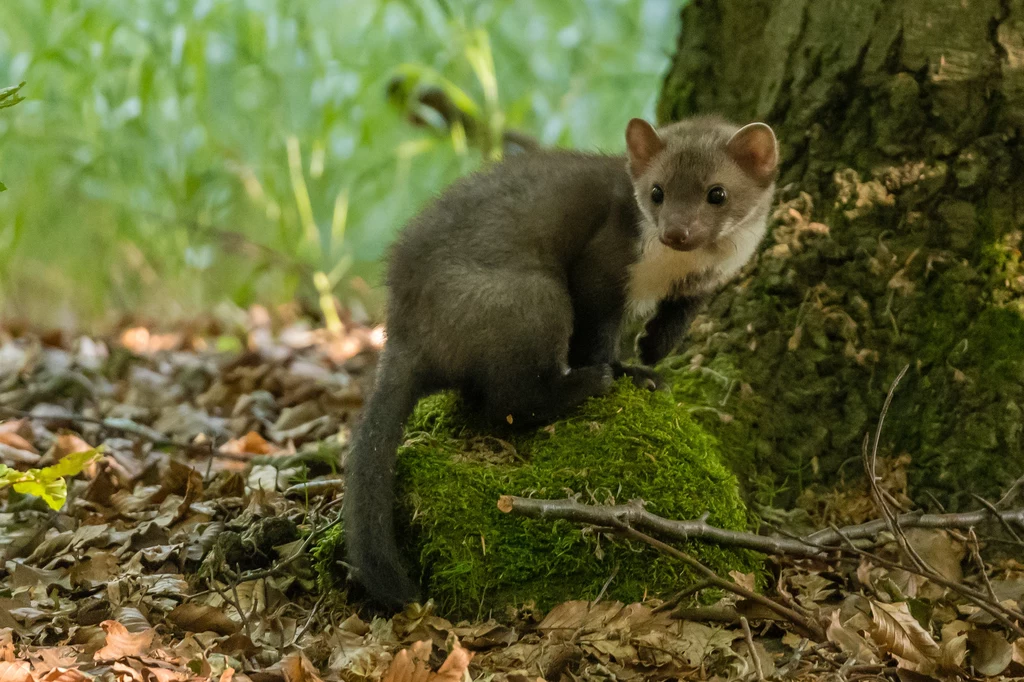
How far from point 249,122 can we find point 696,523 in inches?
244

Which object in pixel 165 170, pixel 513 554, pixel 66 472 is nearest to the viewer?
pixel 66 472

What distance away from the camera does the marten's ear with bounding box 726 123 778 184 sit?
3803mm

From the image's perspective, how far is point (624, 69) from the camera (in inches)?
328

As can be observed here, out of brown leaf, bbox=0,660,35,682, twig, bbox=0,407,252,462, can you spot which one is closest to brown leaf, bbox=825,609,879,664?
brown leaf, bbox=0,660,35,682

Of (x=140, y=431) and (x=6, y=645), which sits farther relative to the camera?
(x=140, y=431)

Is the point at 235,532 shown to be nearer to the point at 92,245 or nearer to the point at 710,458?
the point at 710,458

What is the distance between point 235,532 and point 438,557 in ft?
2.73

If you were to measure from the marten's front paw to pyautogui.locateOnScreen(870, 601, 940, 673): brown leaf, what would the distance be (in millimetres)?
1248

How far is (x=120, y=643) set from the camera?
9.21ft

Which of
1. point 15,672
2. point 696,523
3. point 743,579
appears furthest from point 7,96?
point 743,579

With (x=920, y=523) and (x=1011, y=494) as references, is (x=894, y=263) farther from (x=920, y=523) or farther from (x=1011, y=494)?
(x=920, y=523)

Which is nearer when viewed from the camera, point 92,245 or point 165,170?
point 165,170

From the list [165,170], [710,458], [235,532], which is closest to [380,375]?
[235,532]

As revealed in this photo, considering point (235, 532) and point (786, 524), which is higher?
point (235, 532)
